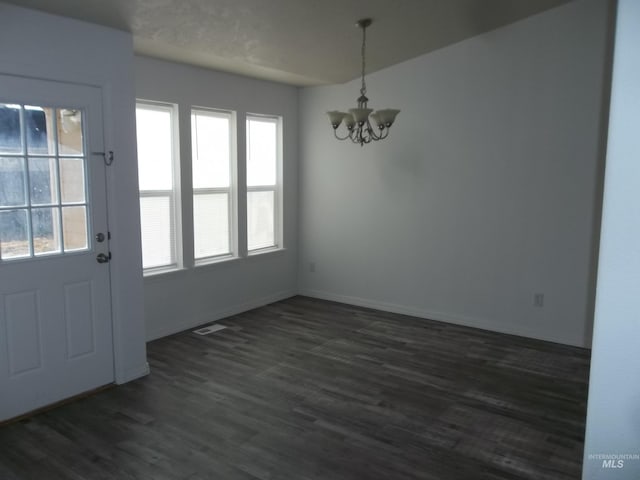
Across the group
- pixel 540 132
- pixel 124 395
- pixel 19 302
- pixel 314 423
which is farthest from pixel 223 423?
pixel 540 132

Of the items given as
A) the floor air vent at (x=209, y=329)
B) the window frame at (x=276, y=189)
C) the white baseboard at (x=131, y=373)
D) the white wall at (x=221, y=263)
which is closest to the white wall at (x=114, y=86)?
the white baseboard at (x=131, y=373)

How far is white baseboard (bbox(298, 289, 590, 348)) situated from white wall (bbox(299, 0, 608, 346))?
14mm

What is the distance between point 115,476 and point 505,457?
214 cm

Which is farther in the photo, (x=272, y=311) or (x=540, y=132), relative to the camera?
(x=272, y=311)

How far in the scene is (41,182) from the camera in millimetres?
3131

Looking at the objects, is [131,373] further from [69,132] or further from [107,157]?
[69,132]

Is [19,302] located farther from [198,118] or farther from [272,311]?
[272,311]

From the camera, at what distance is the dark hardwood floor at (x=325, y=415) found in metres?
2.64

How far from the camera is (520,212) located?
15.2 ft

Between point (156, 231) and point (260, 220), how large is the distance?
147cm

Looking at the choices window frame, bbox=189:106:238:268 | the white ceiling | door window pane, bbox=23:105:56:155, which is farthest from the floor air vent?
the white ceiling

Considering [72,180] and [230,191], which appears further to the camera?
[230,191]

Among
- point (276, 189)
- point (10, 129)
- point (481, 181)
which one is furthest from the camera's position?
point (276, 189)

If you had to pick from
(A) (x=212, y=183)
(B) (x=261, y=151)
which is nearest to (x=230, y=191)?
(A) (x=212, y=183)
